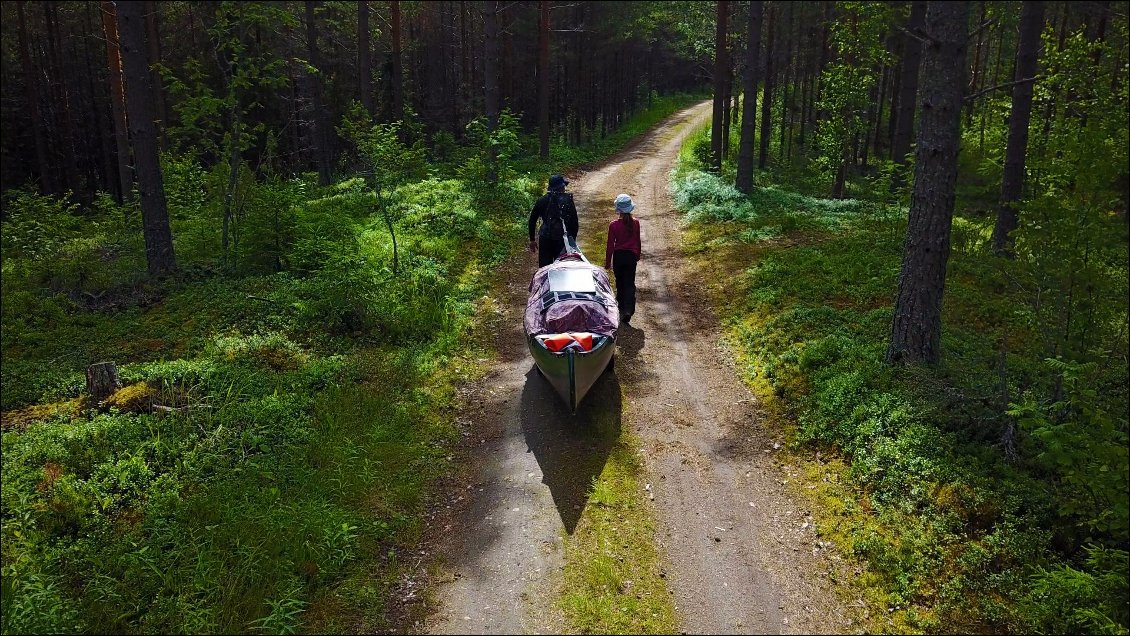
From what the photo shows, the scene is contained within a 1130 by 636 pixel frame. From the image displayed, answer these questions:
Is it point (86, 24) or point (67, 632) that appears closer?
point (67, 632)

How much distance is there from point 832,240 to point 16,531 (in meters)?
15.4

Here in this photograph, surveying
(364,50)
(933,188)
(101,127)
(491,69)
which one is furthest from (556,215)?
(101,127)

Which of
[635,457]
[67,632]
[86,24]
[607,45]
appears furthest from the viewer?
[607,45]

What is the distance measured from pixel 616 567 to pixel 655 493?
134 centimetres

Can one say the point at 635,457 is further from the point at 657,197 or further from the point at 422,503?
the point at 657,197

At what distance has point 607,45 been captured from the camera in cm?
4328

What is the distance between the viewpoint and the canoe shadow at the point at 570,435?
7.16 metres

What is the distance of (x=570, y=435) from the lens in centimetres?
830

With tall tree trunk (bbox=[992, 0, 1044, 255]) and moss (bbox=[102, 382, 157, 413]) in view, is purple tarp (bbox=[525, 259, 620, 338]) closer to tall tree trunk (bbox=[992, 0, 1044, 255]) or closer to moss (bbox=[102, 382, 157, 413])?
moss (bbox=[102, 382, 157, 413])

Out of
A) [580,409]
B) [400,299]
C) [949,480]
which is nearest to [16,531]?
[580,409]

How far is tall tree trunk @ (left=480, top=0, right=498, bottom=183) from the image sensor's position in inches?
823

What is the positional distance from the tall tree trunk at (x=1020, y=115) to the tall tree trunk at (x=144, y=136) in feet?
56.5

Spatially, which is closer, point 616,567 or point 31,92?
point 616,567

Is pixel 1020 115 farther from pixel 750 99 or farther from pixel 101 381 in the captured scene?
pixel 101 381
